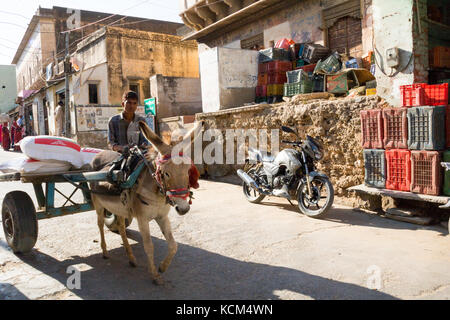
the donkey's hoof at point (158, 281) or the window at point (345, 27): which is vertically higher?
the window at point (345, 27)

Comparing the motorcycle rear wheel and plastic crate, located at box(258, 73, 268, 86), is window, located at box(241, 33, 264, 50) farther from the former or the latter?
the motorcycle rear wheel

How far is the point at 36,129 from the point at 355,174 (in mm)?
29866

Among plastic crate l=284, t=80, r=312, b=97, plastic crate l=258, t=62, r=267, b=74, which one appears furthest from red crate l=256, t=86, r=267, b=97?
plastic crate l=284, t=80, r=312, b=97

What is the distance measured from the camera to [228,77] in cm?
1050

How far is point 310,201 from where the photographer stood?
6145 mm

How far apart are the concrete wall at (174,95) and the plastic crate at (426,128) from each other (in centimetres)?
1021

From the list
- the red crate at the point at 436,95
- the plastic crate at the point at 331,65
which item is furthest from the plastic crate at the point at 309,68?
the red crate at the point at 436,95

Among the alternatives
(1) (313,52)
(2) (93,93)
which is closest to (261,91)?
(1) (313,52)

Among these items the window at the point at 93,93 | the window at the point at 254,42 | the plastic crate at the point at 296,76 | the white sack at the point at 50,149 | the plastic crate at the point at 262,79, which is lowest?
the white sack at the point at 50,149

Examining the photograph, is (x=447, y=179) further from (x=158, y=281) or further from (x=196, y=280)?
(x=158, y=281)

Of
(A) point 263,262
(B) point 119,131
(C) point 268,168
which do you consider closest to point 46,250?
(B) point 119,131

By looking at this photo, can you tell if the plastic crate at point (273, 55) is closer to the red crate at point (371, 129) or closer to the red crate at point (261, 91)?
the red crate at point (261, 91)

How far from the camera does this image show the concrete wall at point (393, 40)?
5.99 metres

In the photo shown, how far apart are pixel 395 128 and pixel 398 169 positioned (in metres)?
0.66
